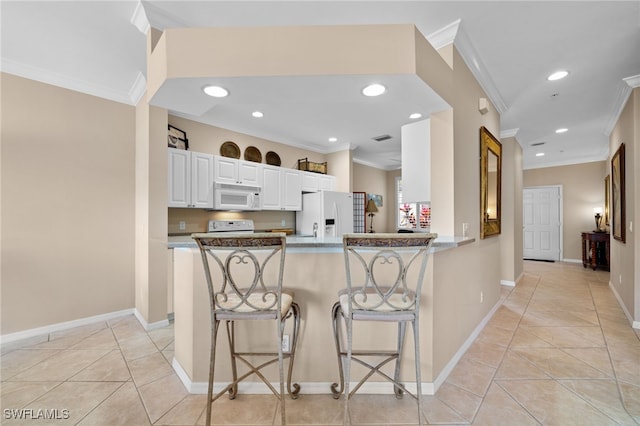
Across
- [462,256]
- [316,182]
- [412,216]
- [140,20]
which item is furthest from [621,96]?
[140,20]

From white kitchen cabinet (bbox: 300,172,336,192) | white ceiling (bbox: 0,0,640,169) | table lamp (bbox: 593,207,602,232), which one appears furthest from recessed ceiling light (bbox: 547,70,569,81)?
table lamp (bbox: 593,207,602,232)

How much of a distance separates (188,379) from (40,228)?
2.37 meters

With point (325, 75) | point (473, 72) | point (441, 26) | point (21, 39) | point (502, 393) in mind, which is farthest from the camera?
point (473, 72)

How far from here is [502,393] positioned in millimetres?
1874

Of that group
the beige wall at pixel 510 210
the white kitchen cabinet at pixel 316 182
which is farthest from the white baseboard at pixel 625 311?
the white kitchen cabinet at pixel 316 182

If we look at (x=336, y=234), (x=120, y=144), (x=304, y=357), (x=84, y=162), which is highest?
(x=120, y=144)

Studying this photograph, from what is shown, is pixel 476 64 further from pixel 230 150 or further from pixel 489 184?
pixel 230 150

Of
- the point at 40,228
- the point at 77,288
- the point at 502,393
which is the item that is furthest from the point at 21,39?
the point at 502,393

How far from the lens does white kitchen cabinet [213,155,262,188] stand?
11.9ft

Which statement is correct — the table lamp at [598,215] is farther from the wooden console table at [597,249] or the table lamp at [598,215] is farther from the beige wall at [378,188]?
the beige wall at [378,188]

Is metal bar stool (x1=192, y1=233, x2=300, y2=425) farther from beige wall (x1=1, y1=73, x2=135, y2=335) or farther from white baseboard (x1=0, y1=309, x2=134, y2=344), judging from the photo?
white baseboard (x1=0, y1=309, x2=134, y2=344)

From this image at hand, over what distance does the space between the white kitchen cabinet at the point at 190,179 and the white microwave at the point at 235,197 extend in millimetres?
86

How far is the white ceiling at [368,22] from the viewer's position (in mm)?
1990

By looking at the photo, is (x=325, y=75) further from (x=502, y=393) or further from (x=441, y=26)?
(x=502, y=393)
